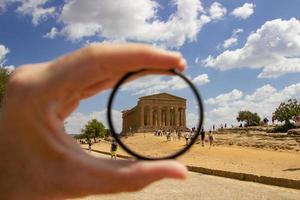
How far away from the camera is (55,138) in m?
2.03

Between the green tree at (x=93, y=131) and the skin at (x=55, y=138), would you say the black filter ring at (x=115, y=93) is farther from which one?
the green tree at (x=93, y=131)

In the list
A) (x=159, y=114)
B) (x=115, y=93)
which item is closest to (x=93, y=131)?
(x=159, y=114)

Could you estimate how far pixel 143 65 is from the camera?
197 cm

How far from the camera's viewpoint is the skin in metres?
1.97

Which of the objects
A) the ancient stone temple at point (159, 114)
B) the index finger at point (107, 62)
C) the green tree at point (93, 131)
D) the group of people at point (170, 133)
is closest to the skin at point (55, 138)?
the index finger at point (107, 62)

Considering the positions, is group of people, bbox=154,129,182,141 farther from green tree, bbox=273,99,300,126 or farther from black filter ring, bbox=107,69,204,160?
black filter ring, bbox=107,69,204,160

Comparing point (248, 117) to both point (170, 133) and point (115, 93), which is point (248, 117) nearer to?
point (170, 133)

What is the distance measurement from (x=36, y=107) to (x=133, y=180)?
0.49m

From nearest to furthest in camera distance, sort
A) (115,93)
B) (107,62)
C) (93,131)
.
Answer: (107,62) < (115,93) < (93,131)

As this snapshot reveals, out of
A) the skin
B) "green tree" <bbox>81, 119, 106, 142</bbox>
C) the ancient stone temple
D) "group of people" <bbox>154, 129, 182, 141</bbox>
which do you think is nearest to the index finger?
the skin

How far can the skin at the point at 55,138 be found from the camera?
6.46 ft

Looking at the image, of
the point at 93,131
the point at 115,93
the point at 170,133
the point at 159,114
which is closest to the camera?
the point at 115,93

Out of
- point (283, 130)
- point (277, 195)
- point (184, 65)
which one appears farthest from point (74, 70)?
point (283, 130)

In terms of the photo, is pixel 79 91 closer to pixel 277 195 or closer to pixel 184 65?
pixel 184 65
